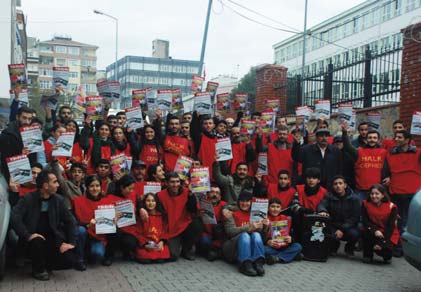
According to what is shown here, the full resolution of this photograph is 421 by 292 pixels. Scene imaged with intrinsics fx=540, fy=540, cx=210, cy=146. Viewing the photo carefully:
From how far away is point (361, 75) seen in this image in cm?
1232

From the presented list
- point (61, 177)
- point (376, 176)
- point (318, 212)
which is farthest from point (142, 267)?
point (376, 176)

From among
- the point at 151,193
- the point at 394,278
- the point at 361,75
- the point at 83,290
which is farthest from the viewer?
the point at 361,75

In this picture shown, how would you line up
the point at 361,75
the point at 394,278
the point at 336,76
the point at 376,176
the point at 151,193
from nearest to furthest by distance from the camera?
1. the point at 394,278
2. the point at 151,193
3. the point at 376,176
4. the point at 361,75
5. the point at 336,76

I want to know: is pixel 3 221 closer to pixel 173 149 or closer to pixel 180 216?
pixel 180 216

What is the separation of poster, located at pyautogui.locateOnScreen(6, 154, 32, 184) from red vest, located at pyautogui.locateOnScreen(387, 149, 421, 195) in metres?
5.16

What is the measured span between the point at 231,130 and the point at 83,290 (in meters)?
4.03

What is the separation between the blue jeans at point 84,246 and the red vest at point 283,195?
261 cm

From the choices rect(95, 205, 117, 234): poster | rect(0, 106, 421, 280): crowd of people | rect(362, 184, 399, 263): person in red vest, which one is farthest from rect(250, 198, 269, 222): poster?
rect(95, 205, 117, 234): poster

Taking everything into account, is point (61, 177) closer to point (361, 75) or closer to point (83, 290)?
point (83, 290)

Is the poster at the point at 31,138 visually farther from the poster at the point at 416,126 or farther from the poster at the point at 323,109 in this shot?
the poster at the point at 416,126

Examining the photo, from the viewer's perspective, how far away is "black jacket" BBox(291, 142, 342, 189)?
832 centimetres

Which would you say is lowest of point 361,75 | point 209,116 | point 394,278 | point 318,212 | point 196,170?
point 394,278

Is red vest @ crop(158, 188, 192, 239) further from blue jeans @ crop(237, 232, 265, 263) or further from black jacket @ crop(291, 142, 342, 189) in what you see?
black jacket @ crop(291, 142, 342, 189)

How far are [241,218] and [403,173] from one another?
263 centimetres
